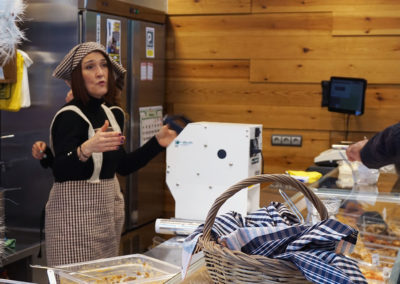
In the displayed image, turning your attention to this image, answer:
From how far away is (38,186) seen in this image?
411cm

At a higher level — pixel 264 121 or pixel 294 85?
pixel 294 85

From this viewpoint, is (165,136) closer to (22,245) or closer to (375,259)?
(375,259)

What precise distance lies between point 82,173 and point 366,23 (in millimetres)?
2897

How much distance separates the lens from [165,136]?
280cm

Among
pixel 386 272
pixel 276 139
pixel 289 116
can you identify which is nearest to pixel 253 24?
pixel 289 116

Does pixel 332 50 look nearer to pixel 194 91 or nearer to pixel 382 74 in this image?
pixel 382 74

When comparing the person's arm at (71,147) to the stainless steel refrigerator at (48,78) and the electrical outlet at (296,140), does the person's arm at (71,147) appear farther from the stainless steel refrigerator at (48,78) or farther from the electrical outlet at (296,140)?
the electrical outlet at (296,140)

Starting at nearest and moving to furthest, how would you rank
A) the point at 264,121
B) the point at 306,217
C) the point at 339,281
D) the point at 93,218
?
the point at 339,281 → the point at 306,217 → the point at 93,218 → the point at 264,121

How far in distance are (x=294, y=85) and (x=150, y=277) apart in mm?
3350

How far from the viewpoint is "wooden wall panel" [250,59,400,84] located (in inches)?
181

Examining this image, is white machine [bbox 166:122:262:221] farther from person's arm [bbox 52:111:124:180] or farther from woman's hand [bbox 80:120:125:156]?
person's arm [bbox 52:111:124:180]

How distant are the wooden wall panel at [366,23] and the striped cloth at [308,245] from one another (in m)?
3.70

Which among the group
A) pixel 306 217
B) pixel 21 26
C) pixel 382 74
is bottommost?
pixel 306 217

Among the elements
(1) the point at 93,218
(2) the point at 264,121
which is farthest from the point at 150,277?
(2) the point at 264,121
